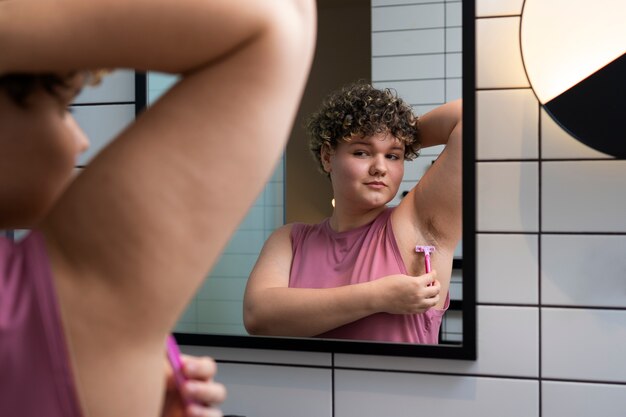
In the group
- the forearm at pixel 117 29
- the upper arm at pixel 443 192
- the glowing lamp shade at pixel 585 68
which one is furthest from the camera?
the upper arm at pixel 443 192

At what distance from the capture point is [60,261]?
0.83 ft

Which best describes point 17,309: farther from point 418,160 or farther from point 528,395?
point 528,395

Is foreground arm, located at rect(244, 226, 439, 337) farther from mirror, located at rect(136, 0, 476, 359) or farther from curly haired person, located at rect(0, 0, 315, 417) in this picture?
curly haired person, located at rect(0, 0, 315, 417)

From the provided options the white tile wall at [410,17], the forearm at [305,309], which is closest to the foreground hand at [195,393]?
the forearm at [305,309]

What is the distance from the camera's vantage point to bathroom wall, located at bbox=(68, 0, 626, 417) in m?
1.06

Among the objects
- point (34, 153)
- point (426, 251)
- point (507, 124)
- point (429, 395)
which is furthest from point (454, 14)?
point (34, 153)

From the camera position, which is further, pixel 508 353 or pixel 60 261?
pixel 508 353

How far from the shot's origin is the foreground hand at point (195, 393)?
30cm

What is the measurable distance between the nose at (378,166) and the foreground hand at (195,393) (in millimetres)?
818

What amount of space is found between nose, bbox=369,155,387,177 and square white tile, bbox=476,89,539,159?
0.17 metres

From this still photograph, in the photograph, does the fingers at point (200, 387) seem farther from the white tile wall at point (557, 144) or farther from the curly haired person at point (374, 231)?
the white tile wall at point (557, 144)

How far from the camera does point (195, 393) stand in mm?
299

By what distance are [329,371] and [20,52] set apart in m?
1.01

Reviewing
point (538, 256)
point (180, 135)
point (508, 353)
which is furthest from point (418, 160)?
point (180, 135)
